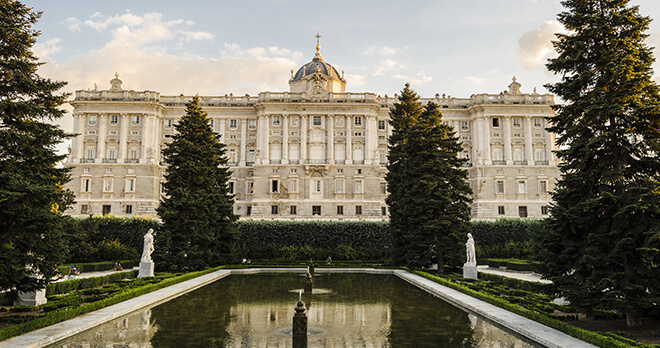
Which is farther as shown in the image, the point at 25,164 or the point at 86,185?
the point at 86,185

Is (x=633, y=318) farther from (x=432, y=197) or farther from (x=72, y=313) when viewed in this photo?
(x=432, y=197)

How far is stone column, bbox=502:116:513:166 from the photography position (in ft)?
195

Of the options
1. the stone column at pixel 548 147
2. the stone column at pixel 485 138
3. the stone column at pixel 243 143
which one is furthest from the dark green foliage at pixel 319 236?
the stone column at pixel 548 147

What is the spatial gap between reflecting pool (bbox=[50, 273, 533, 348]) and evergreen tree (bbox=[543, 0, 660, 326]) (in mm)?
2500

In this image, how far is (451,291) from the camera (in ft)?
61.1

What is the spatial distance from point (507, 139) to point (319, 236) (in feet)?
111

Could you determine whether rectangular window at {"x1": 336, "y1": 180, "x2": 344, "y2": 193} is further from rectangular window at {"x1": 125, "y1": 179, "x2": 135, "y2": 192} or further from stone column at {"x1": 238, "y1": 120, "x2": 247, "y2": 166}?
rectangular window at {"x1": 125, "y1": 179, "x2": 135, "y2": 192}

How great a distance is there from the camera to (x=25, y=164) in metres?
12.1

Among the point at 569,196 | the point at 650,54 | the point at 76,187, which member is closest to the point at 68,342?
the point at 569,196

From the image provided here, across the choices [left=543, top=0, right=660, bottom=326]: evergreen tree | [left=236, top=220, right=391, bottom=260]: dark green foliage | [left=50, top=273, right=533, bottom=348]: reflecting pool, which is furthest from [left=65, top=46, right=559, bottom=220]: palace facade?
[left=543, top=0, right=660, bottom=326]: evergreen tree

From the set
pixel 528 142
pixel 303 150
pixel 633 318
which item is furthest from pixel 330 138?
pixel 633 318

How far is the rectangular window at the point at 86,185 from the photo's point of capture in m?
55.8

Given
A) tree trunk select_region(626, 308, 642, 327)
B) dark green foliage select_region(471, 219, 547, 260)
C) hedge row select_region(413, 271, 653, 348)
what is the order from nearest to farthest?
hedge row select_region(413, 271, 653, 348)
tree trunk select_region(626, 308, 642, 327)
dark green foliage select_region(471, 219, 547, 260)

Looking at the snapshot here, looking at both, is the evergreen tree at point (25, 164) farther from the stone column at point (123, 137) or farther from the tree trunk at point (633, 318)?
the stone column at point (123, 137)
